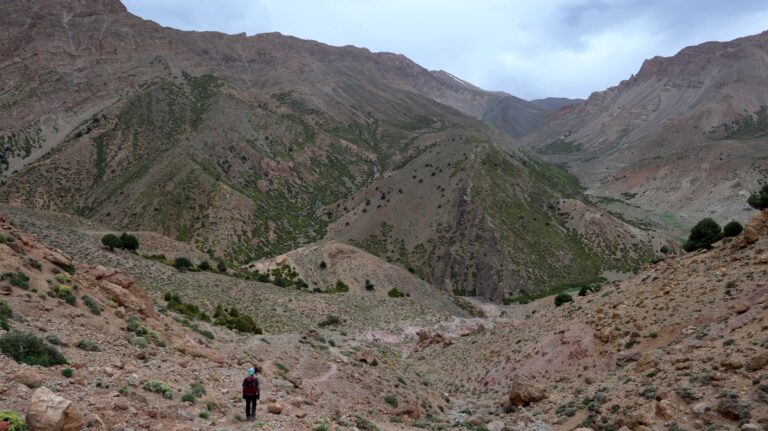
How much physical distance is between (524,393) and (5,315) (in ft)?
66.3

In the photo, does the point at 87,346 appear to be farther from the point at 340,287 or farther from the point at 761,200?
the point at 340,287

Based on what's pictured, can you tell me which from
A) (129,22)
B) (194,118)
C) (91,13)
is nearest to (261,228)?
(194,118)

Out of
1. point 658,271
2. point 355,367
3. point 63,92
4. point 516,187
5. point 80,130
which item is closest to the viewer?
point 355,367

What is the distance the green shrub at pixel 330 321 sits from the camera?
4489cm

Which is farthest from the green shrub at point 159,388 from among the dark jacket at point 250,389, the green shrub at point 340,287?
the green shrub at point 340,287

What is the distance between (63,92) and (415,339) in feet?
466

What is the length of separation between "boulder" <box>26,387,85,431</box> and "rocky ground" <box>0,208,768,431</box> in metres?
0.04

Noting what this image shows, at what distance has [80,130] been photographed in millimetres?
124375

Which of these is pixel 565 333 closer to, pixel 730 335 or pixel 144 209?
pixel 730 335

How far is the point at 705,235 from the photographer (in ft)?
117

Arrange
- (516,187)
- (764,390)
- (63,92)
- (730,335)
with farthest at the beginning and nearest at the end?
(63,92)
(516,187)
(730,335)
(764,390)

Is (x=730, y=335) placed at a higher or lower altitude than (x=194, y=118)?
lower

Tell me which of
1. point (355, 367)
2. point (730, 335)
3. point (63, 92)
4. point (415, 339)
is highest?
point (63, 92)

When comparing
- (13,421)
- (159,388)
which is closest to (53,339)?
(159,388)
